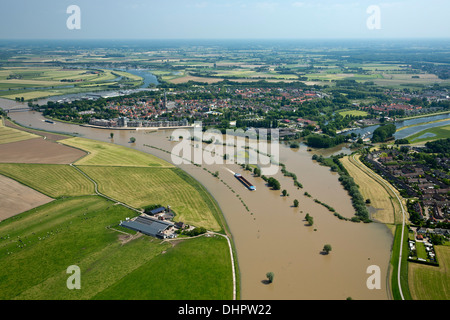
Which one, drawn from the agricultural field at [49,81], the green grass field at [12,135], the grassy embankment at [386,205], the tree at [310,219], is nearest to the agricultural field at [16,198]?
the green grass field at [12,135]

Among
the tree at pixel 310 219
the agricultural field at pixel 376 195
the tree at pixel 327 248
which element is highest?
the agricultural field at pixel 376 195

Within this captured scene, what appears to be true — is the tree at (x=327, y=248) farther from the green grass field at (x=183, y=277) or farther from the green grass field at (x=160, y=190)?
the green grass field at (x=160, y=190)

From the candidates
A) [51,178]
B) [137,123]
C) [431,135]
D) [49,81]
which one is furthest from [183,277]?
[49,81]

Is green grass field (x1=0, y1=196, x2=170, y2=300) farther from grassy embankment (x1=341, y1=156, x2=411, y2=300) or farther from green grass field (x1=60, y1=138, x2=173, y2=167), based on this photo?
grassy embankment (x1=341, y1=156, x2=411, y2=300)

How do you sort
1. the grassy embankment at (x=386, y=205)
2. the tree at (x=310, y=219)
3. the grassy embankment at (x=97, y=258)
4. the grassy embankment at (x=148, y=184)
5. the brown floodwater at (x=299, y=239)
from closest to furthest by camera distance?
the grassy embankment at (x=97, y=258) < the brown floodwater at (x=299, y=239) < the grassy embankment at (x=386, y=205) < the tree at (x=310, y=219) < the grassy embankment at (x=148, y=184)

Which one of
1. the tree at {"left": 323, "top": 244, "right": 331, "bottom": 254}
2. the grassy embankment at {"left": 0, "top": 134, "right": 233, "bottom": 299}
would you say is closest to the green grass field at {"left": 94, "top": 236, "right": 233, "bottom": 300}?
the grassy embankment at {"left": 0, "top": 134, "right": 233, "bottom": 299}
